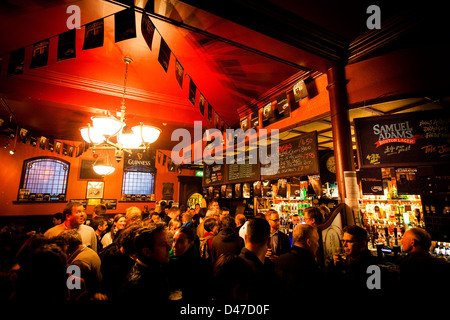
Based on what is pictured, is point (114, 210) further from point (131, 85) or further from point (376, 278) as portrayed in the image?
point (376, 278)

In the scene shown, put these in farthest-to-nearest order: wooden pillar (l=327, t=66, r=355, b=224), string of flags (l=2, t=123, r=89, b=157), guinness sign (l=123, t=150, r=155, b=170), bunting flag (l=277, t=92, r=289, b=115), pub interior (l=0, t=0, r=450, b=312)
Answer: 1. guinness sign (l=123, t=150, r=155, b=170)
2. string of flags (l=2, t=123, r=89, b=157)
3. bunting flag (l=277, t=92, r=289, b=115)
4. wooden pillar (l=327, t=66, r=355, b=224)
5. pub interior (l=0, t=0, r=450, b=312)

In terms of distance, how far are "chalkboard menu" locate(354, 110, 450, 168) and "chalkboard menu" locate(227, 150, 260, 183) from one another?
3.30 metres

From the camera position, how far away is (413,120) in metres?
3.57

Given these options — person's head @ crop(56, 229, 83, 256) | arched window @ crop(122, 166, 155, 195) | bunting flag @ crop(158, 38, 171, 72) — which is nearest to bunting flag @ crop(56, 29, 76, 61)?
bunting flag @ crop(158, 38, 171, 72)

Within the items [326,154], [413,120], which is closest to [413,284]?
[413,120]

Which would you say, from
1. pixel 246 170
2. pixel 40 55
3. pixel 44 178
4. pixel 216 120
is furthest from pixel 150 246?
pixel 44 178

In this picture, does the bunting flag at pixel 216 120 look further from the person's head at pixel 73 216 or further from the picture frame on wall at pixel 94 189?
the picture frame on wall at pixel 94 189

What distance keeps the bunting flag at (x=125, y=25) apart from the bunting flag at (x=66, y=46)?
0.89m

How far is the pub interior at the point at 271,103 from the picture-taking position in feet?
8.92

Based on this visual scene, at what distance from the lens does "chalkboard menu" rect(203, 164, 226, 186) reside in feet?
28.9

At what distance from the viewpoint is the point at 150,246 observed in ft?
5.88

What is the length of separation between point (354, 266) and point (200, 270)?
1688 mm

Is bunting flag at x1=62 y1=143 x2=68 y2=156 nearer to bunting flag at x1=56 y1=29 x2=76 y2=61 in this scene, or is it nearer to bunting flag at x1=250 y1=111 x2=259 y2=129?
bunting flag at x1=56 y1=29 x2=76 y2=61

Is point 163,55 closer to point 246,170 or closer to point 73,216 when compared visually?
point 73,216
